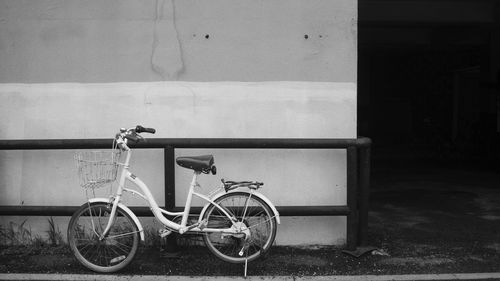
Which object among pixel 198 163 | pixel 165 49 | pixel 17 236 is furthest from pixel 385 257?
pixel 17 236

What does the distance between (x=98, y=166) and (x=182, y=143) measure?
32.7 inches

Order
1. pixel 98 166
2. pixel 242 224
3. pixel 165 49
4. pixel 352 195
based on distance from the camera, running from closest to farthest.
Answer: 1. pixel 242 224
2. pixel 98 166
3. pixel 352 195
4. pixel 165 49

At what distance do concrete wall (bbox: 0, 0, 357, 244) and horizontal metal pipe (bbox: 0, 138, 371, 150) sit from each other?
1.31ft

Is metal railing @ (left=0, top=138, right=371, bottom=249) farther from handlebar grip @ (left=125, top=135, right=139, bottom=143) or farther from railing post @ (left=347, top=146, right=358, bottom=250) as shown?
handlebar grip @ (left=125, top=135, right=139, bottom=143)

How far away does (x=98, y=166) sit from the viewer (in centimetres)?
484

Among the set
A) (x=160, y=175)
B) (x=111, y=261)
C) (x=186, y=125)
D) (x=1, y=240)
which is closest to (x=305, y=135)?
(x=186, y=125)

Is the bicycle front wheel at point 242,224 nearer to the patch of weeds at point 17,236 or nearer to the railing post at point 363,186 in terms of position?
the railing post at point 363,186

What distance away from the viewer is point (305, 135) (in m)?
5.35

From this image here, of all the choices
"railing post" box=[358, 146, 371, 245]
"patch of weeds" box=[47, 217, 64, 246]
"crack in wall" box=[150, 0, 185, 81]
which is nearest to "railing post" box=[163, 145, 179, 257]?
"crack in wall" box=[150, 0, 185, 81]

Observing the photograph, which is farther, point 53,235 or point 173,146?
point 53,235

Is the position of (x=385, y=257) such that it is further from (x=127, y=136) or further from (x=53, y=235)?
(x=53, y=235)

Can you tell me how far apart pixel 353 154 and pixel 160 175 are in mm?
2024

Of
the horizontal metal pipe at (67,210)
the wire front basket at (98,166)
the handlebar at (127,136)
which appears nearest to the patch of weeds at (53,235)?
the horizontal metal pipe at (67,210)

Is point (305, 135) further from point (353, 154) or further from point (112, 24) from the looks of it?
point (112, 24)
